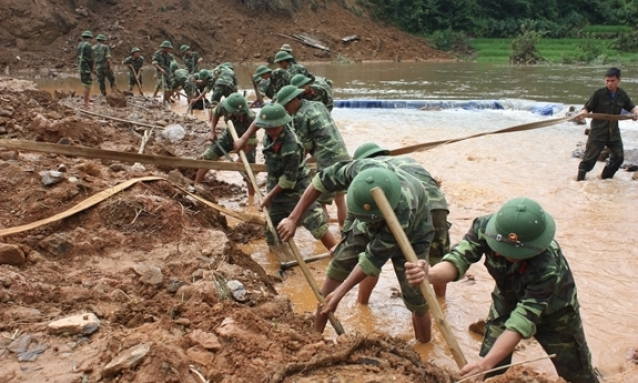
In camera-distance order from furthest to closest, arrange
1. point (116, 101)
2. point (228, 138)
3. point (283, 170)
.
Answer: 1. point (116, 101)
2. point (228, 138)
3. point (283, 170)

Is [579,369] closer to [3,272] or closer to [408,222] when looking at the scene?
[408,222]

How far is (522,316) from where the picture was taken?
2.66 meters

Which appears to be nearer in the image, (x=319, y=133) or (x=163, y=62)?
(x=319, y=133)

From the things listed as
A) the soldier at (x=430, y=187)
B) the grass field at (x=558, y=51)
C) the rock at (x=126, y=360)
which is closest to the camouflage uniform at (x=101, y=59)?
the soldier at (x=430, y=187)

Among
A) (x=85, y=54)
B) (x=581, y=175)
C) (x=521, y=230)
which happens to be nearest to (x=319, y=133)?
(x=521, y=230)

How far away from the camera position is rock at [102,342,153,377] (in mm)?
2490

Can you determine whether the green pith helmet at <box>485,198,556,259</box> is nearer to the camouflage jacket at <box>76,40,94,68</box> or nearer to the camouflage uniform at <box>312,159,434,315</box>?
the camouflage uniform at <box>312,159,434,315</box>

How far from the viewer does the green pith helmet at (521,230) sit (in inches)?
99.8

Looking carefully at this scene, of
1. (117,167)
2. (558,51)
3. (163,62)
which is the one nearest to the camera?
(117,167)

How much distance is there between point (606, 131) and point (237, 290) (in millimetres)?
5941

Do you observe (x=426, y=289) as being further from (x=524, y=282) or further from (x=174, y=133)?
(x=174, y=133)

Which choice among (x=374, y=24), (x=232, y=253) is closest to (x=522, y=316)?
(x=232, y=253)

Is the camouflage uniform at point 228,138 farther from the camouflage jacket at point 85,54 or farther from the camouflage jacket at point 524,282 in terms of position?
the camouflage jacket at point 85,54

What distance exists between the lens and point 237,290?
361cm
